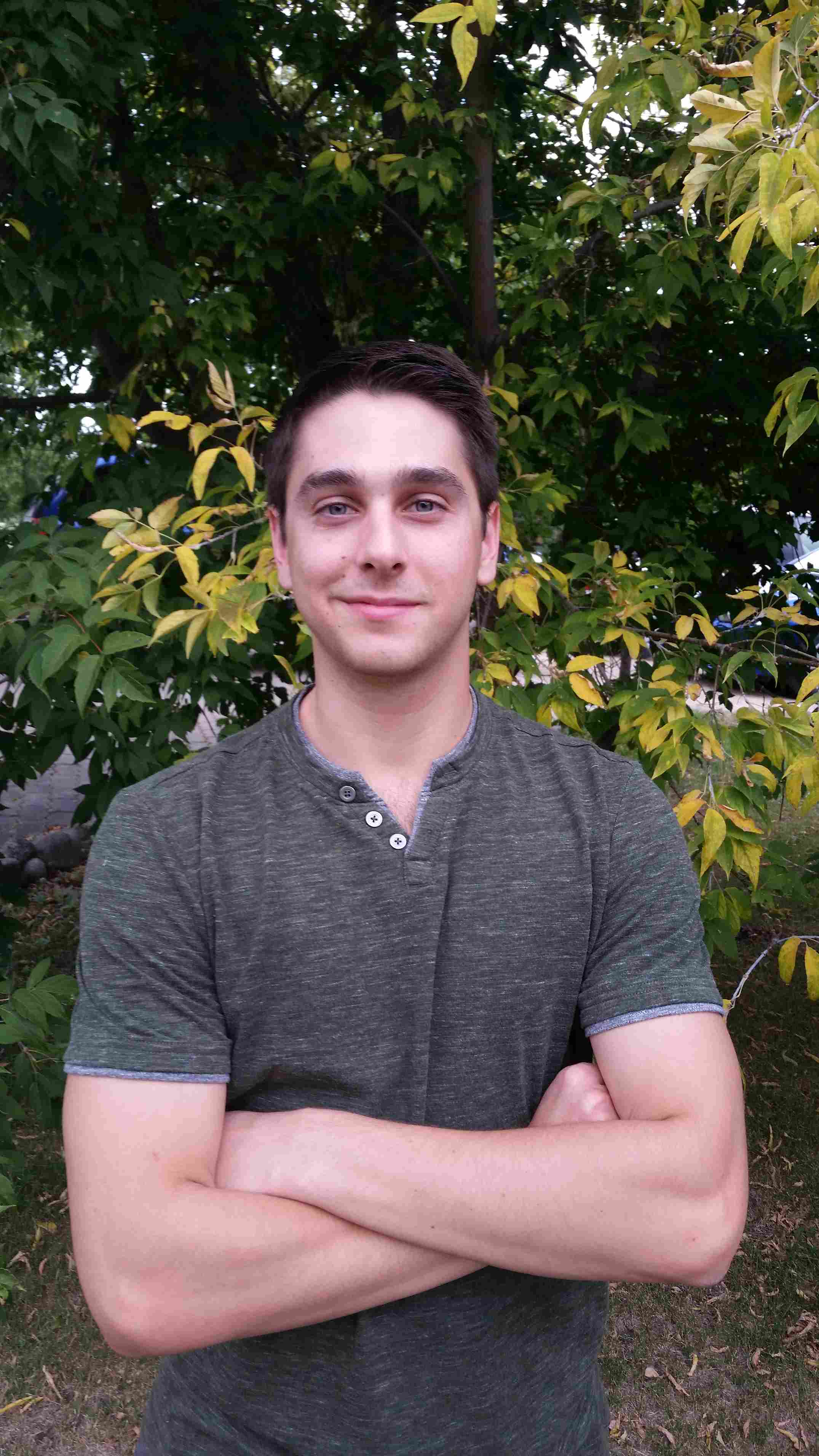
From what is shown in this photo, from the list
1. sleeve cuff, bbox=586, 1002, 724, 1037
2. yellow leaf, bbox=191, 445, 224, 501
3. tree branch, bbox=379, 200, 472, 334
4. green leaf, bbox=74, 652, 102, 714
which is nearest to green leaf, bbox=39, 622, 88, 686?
green leaf, bbox=74, 652, 102, 714

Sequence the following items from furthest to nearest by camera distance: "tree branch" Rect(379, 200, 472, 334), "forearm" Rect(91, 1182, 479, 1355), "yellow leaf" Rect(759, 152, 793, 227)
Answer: "tree branch" Rect(379, 200, 472, 334)
"yellow leaf" Rect(759, 152, 793, 227)
"forearm" Rect(91, 1182, 479, 1355)

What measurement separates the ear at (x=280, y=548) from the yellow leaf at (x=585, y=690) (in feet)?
3.09

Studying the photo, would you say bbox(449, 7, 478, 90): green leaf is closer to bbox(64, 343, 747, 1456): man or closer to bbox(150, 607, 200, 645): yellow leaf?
bbox(64, 343, 747, 1456): man

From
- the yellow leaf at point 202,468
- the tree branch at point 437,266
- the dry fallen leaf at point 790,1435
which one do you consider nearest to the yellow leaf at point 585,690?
the yellow leaf at point 202,468

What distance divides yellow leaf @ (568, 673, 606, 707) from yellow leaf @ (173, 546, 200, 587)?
837 millimetres

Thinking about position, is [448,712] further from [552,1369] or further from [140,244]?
[140,244]

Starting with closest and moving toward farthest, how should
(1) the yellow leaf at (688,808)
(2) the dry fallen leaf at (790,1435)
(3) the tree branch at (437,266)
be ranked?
1. (1) the yellow leaf at (688,808)
2. (2) the dry fallen leaf at (790,1435)
3. (3) the tree branch at (437,266)

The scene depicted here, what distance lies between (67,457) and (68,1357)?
3.04 m

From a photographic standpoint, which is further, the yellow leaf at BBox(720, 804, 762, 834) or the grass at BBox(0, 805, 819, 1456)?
the grass at BBox(0, 805, 819, 1456)

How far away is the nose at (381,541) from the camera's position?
149cm

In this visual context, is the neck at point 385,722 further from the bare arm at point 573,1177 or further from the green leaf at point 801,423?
the green leaf at point 801,423

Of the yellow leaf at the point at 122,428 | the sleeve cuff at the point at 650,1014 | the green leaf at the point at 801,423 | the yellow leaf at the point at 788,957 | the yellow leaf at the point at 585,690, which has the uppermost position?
the yellow leaf at the point at 122,428

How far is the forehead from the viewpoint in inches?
60.9

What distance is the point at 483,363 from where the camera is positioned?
3920 millimetres
